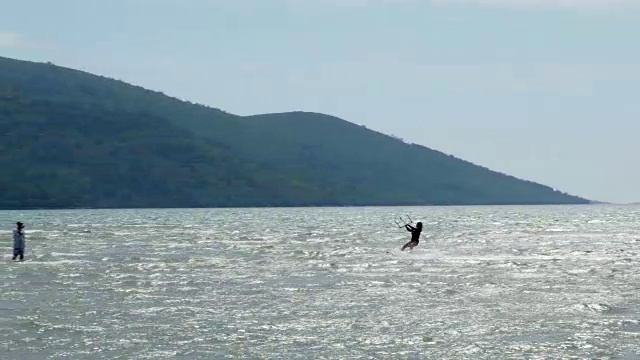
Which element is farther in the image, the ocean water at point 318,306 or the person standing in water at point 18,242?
the person standing in water at point 18,242

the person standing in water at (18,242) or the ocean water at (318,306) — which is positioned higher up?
the person standing in water at (18,242)

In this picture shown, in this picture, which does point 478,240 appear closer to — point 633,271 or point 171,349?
point 633,271

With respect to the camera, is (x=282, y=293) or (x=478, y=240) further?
(x=478, y=240)

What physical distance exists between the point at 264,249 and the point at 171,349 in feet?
140

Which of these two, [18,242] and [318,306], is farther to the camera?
[18,242]

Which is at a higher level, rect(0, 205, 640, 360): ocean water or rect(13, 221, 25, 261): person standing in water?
rect(13, 221, 25, 261): person standing in water

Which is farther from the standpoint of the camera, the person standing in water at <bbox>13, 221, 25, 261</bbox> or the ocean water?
the person standing in water at <bbox>13, 221, 25, 261</bbox>

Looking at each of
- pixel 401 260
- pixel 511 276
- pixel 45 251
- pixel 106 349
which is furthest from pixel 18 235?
pixel 106 349

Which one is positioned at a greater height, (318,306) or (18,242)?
(18,242)

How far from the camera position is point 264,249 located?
6712cm

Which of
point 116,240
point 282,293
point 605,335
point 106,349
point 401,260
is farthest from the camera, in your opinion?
point 116,240

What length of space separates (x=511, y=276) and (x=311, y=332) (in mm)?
19666

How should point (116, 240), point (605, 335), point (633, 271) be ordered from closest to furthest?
point (605, 335)
point (633, 271)
point (116, 240)

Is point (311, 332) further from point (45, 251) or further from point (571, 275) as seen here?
point (45, 251)
